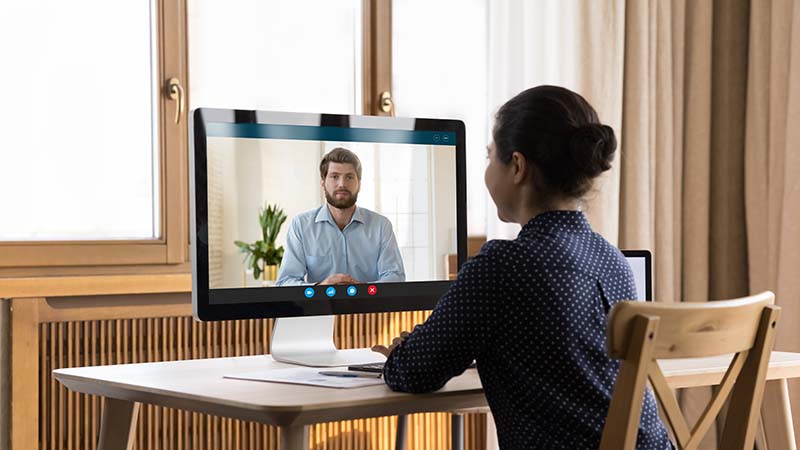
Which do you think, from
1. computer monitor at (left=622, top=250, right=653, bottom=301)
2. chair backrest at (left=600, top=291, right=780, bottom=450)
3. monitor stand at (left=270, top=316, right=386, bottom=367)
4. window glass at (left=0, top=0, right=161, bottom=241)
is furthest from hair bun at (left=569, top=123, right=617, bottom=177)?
window glass at (left=0, top=0, right=161, bottom=241)

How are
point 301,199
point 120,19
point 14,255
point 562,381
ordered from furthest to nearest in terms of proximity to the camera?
point 120,19
point 14,255
point 301,199
point 562,381

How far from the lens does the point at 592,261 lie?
1.56 metres

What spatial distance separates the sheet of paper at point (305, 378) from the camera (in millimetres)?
1660

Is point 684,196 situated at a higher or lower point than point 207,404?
higher

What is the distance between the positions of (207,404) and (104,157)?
1.25 metres

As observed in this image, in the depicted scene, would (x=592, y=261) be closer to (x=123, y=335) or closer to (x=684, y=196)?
(x=123, y=335)

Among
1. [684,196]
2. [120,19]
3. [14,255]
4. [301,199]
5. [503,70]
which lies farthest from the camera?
[684,196]

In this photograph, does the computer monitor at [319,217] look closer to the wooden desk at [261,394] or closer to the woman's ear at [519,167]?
the wooden desk at [261,394]

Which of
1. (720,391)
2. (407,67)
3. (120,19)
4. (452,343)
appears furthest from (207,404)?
(407,67)

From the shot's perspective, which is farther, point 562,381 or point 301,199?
point 301,199

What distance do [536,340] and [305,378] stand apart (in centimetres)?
41

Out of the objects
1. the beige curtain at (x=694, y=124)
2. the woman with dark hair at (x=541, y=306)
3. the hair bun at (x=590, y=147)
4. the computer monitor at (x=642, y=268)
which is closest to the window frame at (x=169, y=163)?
the beige curtain at (x=694, y=124)

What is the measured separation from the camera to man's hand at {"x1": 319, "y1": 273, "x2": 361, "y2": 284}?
1.99 m

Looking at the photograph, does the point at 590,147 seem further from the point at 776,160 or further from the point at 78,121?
the point at 776,160
